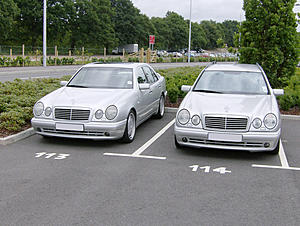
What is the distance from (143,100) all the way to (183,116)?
1879 millimetres

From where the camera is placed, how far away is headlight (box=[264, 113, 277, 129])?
254 inches

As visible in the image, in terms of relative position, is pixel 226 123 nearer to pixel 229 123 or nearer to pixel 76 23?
pixel 229 123

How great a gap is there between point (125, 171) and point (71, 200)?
1.30 meters

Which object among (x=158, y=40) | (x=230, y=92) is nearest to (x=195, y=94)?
(x=230, y=92)

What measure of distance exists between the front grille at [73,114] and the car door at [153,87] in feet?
8.32

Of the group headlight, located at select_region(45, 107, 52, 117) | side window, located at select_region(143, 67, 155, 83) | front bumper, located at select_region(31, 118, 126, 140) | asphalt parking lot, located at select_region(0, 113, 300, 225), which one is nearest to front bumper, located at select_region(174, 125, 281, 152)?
asphalt parking lot, located at select_region(0, 113, 300, 225)

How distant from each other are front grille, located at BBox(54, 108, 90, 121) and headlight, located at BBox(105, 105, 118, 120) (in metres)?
0.33

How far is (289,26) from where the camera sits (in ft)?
44.2

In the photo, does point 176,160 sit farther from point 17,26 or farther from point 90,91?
point 17,26

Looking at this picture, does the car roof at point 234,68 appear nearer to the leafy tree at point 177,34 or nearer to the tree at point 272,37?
the tree at point 272,37

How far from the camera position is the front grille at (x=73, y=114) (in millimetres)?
6988

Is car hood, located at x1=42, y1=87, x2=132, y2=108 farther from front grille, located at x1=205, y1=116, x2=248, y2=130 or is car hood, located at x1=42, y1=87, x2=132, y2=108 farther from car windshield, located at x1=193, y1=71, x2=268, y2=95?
front grille, located at x1=205, y1=116, x2=248, y2=130

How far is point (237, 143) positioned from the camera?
6.45m

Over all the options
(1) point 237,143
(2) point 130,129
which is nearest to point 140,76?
(2) point 130,129
